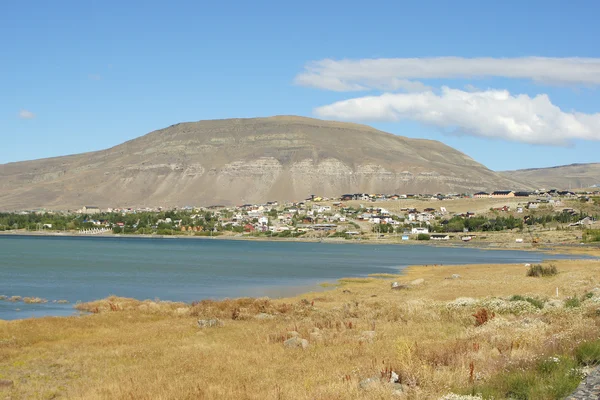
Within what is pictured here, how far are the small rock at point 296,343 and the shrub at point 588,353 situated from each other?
31.2 feet

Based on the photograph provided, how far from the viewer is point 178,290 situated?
188ft

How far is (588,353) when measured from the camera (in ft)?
48.8

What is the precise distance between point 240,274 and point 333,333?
176 feet

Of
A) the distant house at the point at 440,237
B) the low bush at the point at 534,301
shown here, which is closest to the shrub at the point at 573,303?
the low bush at the point at 534,301

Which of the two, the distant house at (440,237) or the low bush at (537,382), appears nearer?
the low bush at (537,382)

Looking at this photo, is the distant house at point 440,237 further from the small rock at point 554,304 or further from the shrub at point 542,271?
the small rock at point 554,304

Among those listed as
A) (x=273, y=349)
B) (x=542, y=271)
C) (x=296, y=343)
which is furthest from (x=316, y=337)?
(x=542, y=271)

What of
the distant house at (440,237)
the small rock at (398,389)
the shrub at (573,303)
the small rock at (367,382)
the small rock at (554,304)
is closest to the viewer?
the small rock at (398,389)

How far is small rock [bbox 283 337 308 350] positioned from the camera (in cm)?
2253

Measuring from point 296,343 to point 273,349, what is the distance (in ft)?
2.98

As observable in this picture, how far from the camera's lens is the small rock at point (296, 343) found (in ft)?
73.9

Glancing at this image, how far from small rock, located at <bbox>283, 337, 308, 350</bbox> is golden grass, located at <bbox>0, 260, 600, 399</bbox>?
0.32 m

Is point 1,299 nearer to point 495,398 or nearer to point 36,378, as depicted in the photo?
point 36,378

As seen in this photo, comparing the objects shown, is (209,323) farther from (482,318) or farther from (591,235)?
(591,235)
